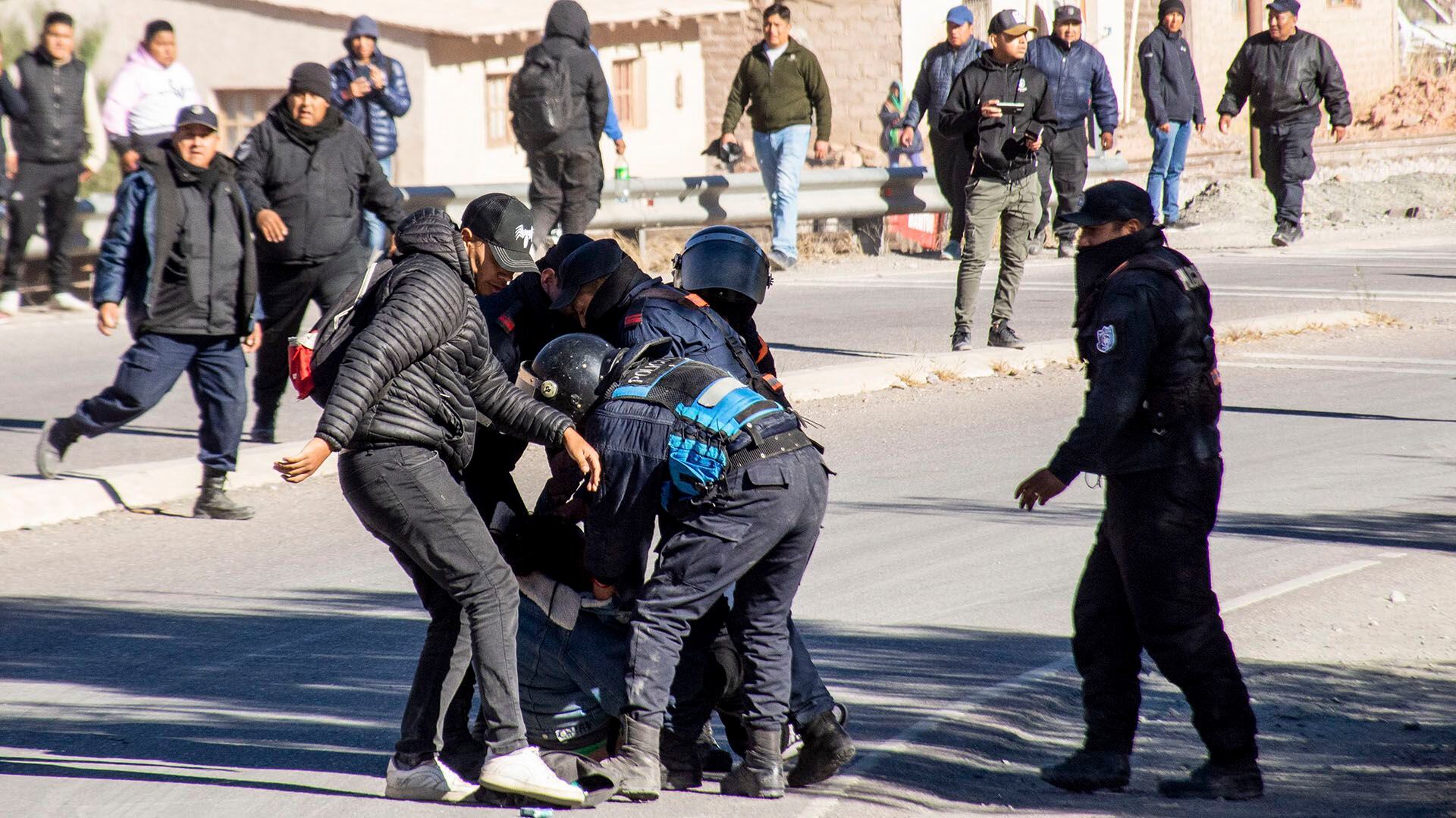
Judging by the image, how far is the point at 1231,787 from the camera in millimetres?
4652

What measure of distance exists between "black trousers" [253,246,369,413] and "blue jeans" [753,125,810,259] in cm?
681

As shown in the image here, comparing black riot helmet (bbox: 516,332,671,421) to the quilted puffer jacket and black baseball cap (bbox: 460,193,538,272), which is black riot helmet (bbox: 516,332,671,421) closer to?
the quilted puffer jacket

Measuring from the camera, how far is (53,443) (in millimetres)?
8000

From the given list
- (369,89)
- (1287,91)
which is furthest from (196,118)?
(1287,91)

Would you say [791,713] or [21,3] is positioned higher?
[21,3]

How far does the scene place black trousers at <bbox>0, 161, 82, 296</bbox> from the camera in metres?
13.0

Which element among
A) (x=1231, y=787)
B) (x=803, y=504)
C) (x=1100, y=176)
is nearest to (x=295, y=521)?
(x=803, y=504)

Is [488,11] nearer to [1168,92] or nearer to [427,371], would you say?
[1168,92]

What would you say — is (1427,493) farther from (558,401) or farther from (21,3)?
(21,3)

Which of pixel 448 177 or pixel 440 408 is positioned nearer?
pixel 440 408

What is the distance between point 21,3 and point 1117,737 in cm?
2496

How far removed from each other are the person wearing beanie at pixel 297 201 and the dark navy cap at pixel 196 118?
104 cm

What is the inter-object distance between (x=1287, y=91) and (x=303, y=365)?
1479cm

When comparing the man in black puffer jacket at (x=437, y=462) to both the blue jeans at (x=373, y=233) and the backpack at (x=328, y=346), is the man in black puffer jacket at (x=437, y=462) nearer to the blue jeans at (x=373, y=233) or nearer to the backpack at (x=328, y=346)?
the backpack at (x=328, y=346)
